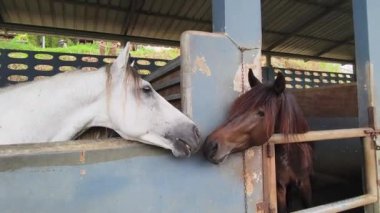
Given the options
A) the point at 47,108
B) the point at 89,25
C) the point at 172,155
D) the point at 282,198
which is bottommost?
the point at 282,198

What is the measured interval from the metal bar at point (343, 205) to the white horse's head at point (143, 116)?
28.7 inches

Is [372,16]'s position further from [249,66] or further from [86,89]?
[86,89]

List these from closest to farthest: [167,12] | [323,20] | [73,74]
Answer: [73,74]
[167,12]
[323,20]

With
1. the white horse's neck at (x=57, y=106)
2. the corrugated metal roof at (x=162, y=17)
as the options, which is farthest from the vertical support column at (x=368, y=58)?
the corrugated metal roof at (x=162, y=17)

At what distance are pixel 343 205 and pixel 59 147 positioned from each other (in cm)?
139

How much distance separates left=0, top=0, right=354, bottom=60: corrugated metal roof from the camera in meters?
3.60

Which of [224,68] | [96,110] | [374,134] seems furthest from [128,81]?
[374,134]

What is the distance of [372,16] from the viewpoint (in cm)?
196

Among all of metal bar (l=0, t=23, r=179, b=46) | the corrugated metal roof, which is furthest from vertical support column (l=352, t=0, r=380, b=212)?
metal bar (l=0, t=23, r=179, b=46)

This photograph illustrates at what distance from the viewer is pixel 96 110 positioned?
4.60 feet

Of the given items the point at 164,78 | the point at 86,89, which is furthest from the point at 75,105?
the point at 164,78

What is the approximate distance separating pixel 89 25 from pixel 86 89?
295 centimetres

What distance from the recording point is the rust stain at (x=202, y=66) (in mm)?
1374

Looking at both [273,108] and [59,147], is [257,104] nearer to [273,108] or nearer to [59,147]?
[273,108]
